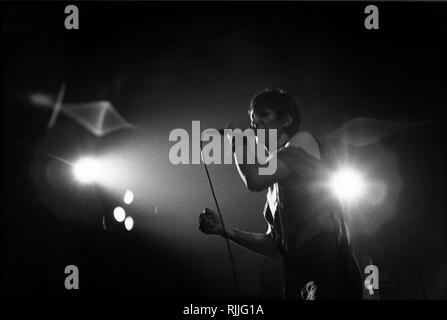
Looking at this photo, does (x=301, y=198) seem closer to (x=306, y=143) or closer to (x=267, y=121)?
(x=306, y=143)

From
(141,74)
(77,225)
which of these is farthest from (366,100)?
(77,225)

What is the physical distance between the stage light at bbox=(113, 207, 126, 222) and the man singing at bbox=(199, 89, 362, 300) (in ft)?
0.98

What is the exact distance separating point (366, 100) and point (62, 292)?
134 centimetres

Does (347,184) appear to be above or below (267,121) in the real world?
below

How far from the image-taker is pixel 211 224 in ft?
5.09

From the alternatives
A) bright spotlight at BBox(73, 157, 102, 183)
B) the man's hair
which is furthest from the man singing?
bright spotlight at BBox(73, 157, 102, 183)

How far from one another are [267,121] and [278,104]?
0.08m

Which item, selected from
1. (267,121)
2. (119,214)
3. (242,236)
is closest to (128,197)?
(119,214)

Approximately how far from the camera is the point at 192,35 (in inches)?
65.2

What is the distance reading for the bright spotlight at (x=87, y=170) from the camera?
1.58 metres

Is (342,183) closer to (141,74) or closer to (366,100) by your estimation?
(366,100)

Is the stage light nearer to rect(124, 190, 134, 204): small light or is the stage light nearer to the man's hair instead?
rect(124, 190, 134, 204): small light

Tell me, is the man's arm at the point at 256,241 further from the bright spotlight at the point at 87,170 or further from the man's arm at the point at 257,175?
the bright spotlight at the point at 87,170

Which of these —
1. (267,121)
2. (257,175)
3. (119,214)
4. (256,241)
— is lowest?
(256,241)
